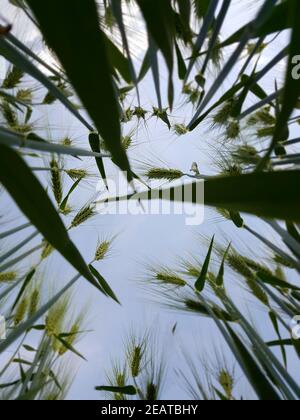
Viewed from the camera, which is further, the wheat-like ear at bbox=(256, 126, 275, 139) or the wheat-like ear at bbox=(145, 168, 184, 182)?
the wheat-like ear at bbox=(145, 168, 184, 182)

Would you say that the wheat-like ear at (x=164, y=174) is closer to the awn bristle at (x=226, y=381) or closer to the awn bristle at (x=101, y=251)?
the awn bristle at (x=101, y=251)

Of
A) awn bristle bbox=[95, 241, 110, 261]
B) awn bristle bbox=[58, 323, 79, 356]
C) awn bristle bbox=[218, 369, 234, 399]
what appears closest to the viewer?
awn bristle bbox=[218, 369, 234, 399]

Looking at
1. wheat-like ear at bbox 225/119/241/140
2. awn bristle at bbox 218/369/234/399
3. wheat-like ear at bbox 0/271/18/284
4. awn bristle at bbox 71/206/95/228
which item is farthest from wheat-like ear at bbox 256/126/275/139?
wheat-like ear at bbox 0/271/18/284

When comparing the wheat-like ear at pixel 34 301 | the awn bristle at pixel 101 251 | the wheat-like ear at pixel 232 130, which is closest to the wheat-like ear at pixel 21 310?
the wheat-like ear at pixel 34 301

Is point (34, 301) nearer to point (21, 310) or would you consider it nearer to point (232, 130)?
point (21, 310)

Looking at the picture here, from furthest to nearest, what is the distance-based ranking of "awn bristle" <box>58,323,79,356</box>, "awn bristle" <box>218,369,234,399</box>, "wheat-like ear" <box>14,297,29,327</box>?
"wheat-like ear" <box>14,297,29,327</box> → "awn bristle" <box>58,323,79,356</box> → "awn bristle" <box>218,369,234,399</box>

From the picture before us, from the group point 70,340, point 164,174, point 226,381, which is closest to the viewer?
point 226,381

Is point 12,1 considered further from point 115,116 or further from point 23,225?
point 115,116

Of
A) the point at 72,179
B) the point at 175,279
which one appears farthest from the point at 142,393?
the point at 72,179

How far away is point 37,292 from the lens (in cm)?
136

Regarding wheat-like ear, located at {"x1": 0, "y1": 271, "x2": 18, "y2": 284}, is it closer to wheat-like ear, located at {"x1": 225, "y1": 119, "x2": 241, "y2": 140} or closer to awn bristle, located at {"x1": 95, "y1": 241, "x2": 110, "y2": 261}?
awn bristle, located at {"x1": 95, "y1": 241, "x2": 110, "y2": 261}

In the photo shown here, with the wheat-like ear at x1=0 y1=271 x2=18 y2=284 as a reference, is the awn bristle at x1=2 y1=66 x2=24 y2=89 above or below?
above

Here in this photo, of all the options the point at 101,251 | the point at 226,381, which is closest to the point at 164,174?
the point at 101,251
